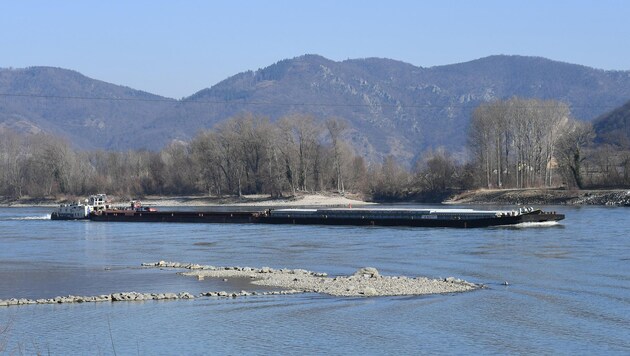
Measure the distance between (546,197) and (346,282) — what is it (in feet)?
246

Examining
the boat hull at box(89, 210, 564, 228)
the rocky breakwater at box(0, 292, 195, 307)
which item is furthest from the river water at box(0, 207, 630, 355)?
the boat hull at box(89, 210, 564, 228)

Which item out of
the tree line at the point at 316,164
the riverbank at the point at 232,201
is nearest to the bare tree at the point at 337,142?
the tree line at the point at 316,164

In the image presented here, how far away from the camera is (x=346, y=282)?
35.1 meters

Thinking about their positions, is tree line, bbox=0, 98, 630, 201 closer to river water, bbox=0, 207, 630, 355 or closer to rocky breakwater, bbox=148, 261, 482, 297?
river water, bbox=0, 207, 630, 355

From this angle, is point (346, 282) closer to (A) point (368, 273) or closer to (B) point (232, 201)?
(A) point (368, 273)

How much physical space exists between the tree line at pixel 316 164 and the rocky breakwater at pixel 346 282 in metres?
77.0

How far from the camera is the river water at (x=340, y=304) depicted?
25031 millimetres

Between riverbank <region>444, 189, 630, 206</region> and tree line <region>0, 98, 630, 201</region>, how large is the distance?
4.25 meters

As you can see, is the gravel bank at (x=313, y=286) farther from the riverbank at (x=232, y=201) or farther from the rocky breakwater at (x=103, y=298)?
the riverbank at (x=232, y=201)

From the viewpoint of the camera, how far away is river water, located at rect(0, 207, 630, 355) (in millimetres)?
25031

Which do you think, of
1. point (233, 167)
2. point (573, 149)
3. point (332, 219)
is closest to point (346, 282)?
point (332, 219)

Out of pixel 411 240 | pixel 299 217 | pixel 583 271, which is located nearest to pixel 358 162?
pixel 299 217

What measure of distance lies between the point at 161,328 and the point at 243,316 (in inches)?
109

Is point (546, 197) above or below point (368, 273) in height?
above
